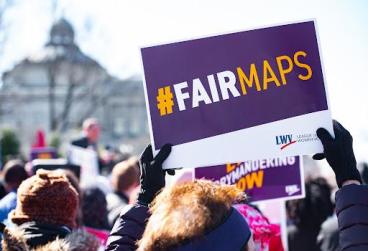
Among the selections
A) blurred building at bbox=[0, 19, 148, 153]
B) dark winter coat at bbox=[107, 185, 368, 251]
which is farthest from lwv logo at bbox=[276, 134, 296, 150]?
blurred building at bbox=[0, 19, 148, 153]

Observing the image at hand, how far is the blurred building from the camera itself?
38812 mm

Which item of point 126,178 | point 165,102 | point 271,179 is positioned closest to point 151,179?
point 165,102

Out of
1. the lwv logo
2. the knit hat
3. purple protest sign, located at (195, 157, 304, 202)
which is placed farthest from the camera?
purple protest sign, located at (195, 157, 304, 202)

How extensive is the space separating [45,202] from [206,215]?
1234 millimetres

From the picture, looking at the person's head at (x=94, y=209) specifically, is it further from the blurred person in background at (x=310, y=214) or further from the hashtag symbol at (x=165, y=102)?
the hashtag symbol at (x=165, y=102)

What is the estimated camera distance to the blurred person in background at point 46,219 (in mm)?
2893

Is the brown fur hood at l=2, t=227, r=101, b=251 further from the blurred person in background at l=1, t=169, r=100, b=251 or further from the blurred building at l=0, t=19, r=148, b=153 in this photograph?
the blurred building at l=0, t=19, r=148, b=153

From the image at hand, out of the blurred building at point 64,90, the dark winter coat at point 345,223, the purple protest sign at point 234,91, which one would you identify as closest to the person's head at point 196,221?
the dark winter coat at point 345,223

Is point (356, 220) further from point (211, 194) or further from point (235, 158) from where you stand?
point (235, 158)

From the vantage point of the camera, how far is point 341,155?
2.44 m

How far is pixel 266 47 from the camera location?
2848 mm

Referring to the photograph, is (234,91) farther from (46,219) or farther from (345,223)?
(46,219)

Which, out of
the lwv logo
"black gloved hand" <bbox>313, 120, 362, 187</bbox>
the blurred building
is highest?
the blurred building

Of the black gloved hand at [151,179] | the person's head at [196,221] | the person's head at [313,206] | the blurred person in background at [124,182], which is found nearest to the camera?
the person's head at [196,221]
